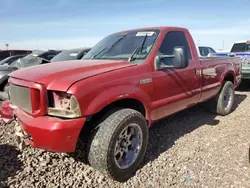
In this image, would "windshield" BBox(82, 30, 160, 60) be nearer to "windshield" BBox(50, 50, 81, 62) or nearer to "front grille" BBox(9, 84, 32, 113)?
"front grille" BBox(9, 84, 32, 113)

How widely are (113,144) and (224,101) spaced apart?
3728 mm

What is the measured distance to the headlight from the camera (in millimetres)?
2309

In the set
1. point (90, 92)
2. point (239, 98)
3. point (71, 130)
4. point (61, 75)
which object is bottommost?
point (239, 98)

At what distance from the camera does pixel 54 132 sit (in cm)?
226

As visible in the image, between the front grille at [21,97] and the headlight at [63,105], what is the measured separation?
0.97 ft

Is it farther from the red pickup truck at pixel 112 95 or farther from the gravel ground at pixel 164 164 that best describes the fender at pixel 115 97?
the gravel ground at pixel 164 164

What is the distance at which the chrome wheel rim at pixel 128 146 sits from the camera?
273 centimetres

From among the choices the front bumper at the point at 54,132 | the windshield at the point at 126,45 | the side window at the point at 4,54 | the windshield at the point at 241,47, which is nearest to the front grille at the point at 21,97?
the front bumper at the point at 54,132

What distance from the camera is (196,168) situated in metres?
2.99

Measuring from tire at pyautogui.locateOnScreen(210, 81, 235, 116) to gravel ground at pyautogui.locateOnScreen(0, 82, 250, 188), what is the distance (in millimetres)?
891

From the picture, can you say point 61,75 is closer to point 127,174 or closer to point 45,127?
point 45,127

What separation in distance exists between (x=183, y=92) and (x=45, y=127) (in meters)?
2.29

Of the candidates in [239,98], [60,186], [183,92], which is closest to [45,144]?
[60,186]

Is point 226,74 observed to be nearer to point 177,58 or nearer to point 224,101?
point 224,101
